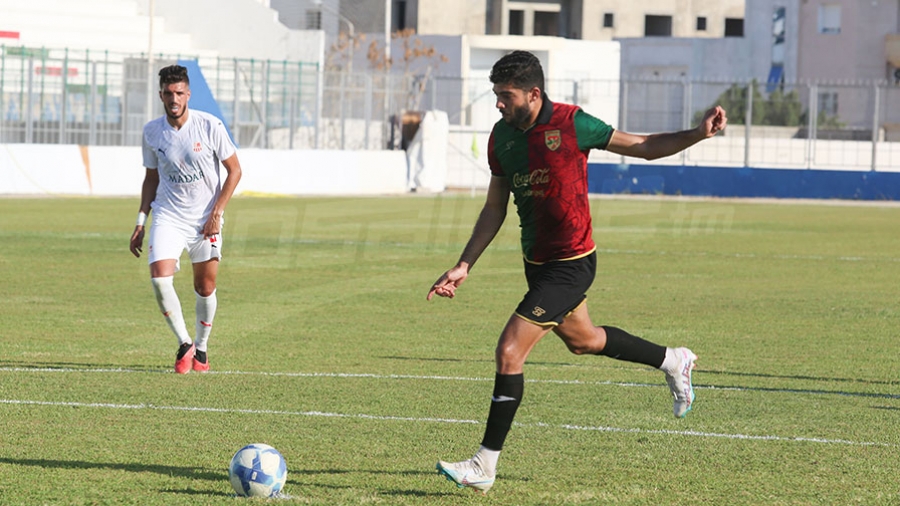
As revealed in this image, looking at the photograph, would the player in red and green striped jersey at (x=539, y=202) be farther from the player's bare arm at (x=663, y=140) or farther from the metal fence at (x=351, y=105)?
the metal fence at (x=351, y=105)

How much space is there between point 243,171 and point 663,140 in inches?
1131

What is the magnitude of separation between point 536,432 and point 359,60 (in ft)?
186

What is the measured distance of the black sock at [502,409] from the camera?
6059 millimetres

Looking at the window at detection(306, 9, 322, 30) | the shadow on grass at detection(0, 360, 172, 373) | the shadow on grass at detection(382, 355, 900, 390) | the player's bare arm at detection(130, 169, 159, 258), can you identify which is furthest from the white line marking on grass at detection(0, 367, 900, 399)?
the window at detection(306, 9, 322, 30)

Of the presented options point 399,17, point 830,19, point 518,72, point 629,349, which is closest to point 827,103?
point 830,19

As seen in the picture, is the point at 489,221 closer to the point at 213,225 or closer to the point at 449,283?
the point at 449,283

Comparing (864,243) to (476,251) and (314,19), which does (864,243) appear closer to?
(476,251)

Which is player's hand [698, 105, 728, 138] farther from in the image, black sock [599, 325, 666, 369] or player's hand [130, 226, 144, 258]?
player's hand [130, 226, 144, 258]

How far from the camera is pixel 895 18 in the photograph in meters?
70.8

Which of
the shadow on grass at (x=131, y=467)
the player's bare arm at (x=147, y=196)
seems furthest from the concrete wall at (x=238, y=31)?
the shadow on grass at (x=131, y=467)

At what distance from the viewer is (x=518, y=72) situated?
6.09m

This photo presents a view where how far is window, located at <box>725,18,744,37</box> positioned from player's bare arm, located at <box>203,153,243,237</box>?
77.7m

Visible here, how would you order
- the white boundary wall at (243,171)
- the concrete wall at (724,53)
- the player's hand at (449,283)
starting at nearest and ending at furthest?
the player's hand at (449,283) → the white boundary wall at (243,171) → the concrete wall at (724,53)

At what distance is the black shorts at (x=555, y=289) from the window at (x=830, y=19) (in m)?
70.5
